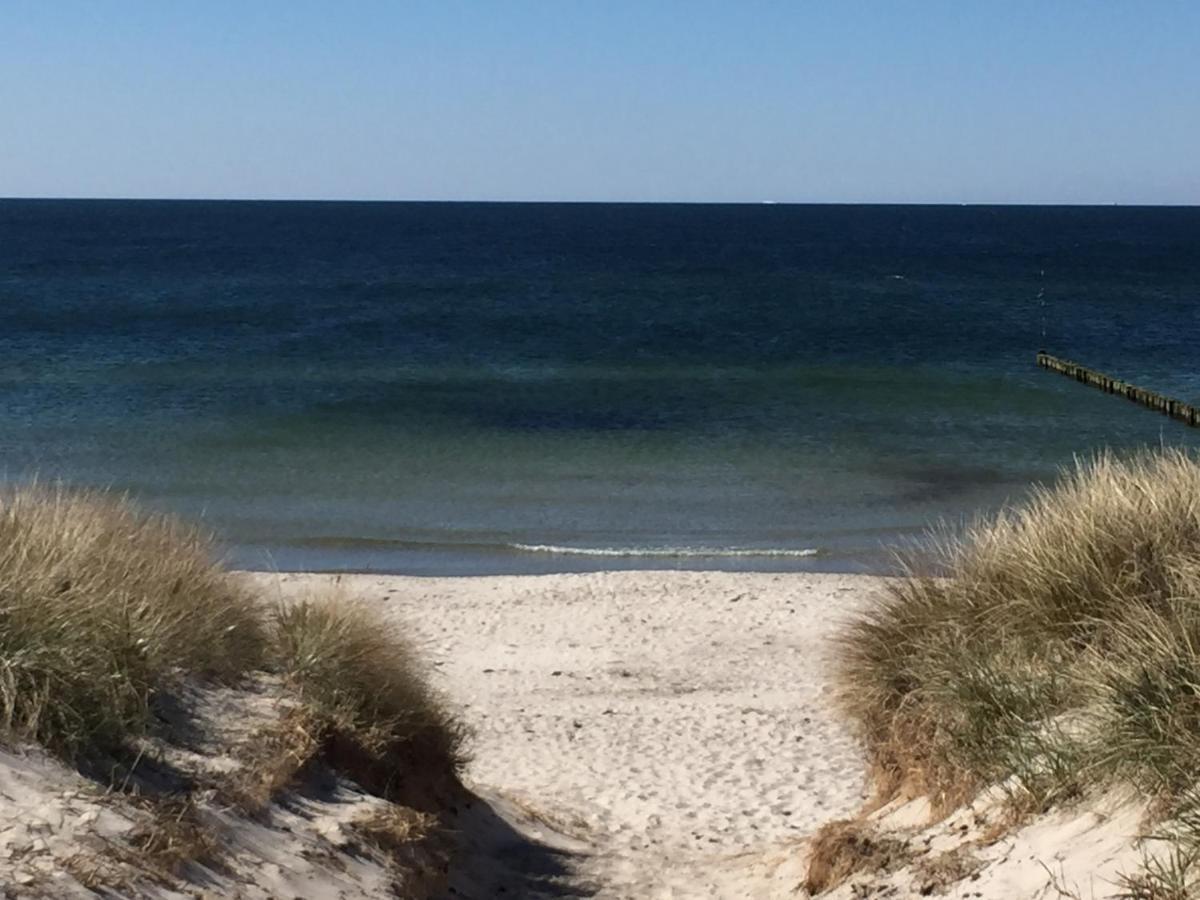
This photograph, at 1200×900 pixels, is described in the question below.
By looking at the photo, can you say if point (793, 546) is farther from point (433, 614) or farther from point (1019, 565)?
point (1019, 565)

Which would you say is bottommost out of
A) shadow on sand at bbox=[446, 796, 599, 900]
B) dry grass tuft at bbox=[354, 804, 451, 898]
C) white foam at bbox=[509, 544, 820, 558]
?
white foam at bbox=[509, 544, 820, 558]

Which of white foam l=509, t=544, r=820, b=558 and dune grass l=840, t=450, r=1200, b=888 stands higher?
dune grass l=840, t=450, r=1200, b=888

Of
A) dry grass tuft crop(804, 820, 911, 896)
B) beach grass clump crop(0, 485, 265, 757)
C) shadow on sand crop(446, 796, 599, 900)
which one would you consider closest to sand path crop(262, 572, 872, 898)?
shadow on sand crop(446, 796, 599, 900)

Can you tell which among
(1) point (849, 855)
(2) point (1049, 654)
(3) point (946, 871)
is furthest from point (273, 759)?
(2) point (1049, 654)

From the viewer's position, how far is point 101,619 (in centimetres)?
680

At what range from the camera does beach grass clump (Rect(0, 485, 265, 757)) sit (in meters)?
6.07

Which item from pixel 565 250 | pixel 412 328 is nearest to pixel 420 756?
pixel 412 328

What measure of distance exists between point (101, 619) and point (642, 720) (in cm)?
764

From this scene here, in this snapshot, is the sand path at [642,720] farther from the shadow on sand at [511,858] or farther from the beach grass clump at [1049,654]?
the beach grass clump at [1049,654]

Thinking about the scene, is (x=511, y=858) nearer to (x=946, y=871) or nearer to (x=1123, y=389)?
(x=946, y=871)

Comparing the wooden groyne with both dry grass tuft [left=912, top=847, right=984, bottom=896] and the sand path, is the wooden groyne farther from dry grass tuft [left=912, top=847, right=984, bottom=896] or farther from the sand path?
dry grass tuft [left=912, top=847, right=984, bottom=896]

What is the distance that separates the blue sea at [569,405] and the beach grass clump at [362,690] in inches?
100

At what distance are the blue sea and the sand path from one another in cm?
231

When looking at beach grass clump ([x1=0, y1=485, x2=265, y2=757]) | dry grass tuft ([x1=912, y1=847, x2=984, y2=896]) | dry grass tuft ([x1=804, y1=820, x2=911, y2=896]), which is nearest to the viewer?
dry grass tuft ([x1=912, y1=847, x2=984, y2=896])
